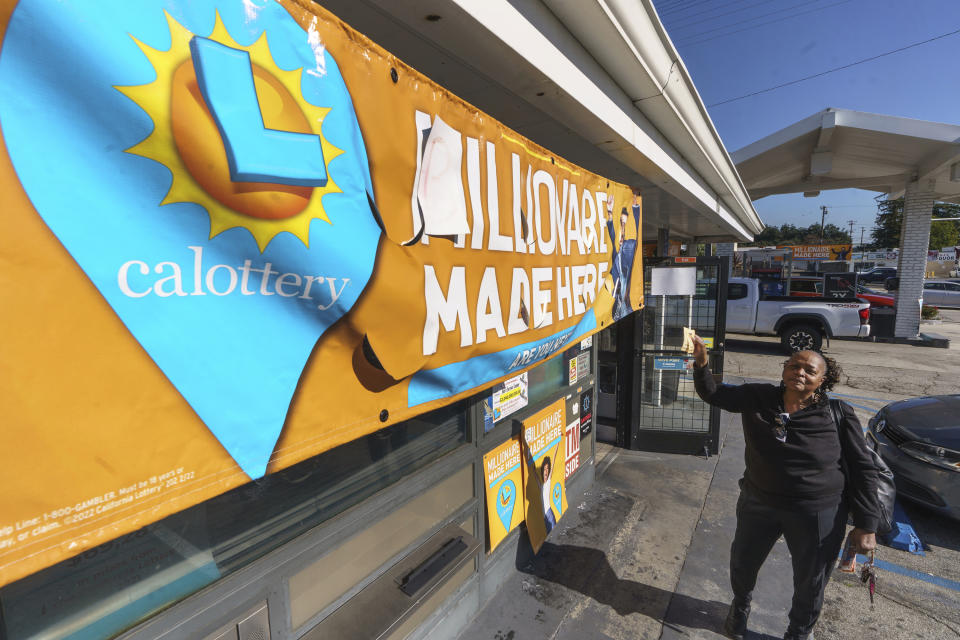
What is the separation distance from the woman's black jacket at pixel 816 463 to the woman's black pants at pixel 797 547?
0.26 ft

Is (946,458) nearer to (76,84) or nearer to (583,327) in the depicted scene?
(583,327)

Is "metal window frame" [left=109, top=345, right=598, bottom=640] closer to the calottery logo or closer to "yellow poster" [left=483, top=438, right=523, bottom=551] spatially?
"yellow poster" [left=483, top=438, right=523, bottom=551]

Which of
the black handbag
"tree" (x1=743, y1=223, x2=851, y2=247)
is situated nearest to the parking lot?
the black handbag

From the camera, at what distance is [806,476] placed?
7.76 ft

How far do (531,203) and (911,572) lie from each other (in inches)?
158

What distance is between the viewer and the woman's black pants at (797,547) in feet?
7.91

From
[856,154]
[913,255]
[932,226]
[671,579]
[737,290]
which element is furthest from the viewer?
[932,226]

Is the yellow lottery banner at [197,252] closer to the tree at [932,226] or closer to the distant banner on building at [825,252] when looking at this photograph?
the distant banner on building at [825,252]

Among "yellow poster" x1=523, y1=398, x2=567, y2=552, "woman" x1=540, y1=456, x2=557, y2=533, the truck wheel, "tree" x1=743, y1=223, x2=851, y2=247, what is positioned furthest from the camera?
"tree" x1=743, y1=223, x2=851, y2=247

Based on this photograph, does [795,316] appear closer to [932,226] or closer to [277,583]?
[277,583]

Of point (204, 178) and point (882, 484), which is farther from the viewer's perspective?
point (882, 484)

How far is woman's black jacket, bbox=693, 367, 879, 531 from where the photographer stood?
236 cm

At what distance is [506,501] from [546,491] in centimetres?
58

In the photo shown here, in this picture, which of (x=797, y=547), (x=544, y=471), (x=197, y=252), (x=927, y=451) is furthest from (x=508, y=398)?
(x=927, y=451)
